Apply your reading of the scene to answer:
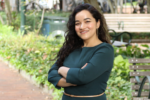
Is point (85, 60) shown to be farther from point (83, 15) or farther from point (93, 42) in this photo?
point (83, 15)

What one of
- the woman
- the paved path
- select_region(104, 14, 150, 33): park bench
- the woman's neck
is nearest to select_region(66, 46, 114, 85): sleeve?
the woman

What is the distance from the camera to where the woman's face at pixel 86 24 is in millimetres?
1872

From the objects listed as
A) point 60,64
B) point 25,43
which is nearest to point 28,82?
point 25,43

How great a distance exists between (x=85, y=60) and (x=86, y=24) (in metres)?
0.28

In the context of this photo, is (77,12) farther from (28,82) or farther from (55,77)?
(28,82)

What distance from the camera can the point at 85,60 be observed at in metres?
1.87

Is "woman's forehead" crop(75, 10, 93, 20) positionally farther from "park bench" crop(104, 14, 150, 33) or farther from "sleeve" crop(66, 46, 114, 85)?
"park bench" crop(104, 14, 150, 33)

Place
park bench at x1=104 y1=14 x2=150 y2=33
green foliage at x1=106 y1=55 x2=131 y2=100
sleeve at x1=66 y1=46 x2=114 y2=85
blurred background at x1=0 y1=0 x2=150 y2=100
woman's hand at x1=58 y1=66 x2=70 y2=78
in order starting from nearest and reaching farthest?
sleeve at x1=66 y1=46 x2=114 y2=85, woman's hand at x1=58 y1=66 x2=70 y2=78, green foliage at x1=106 y1=55 x2=131 y2=100, blurred background at x1=0 y1=0 x2=150 y2=100, park bench at x1=104 y1=14 x2=150 y2=33

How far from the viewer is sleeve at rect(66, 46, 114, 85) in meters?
1.76

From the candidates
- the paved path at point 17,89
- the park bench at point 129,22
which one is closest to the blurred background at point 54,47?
the park bench at point 129,22

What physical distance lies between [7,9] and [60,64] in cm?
1141

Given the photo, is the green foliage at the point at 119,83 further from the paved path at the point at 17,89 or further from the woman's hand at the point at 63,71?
the woman's hand at the point at 63,71

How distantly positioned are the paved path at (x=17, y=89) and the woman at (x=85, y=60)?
2668mm

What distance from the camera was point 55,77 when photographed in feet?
6.49
